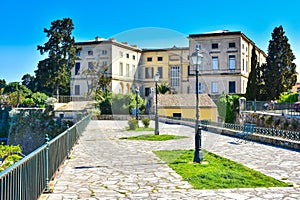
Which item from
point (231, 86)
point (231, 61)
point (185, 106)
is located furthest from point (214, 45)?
point (185, 106)

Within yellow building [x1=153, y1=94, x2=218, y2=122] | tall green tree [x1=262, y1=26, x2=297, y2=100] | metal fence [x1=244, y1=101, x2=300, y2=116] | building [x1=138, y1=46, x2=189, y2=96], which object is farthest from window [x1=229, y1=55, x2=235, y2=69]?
building [x1=138, y1=46, x2=189, y2=96]

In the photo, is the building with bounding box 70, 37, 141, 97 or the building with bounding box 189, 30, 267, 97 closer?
the building with bounding box 70, 37, 141, 97

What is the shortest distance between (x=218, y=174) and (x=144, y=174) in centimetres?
163

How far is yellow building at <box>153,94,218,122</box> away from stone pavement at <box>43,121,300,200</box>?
1957 centimetres

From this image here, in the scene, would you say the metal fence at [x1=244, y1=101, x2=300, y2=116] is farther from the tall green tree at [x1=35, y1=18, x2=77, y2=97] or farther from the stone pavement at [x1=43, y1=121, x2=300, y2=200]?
the tall green tree at [x1=35, y1=18, x2=77, y2=97]

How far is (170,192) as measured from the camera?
630 centimetres

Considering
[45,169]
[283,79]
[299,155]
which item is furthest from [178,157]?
[283,79]

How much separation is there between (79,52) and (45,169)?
4133 centimetres

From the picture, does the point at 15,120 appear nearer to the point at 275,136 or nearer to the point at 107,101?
the point at 107,101

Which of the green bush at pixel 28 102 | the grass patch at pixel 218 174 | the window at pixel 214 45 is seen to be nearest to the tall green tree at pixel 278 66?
the window at pixel 214 45

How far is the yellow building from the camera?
32375mm

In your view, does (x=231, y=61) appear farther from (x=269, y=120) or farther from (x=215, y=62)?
(x=269, y=120)

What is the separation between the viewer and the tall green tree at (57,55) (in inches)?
1715

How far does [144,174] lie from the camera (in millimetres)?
7914
